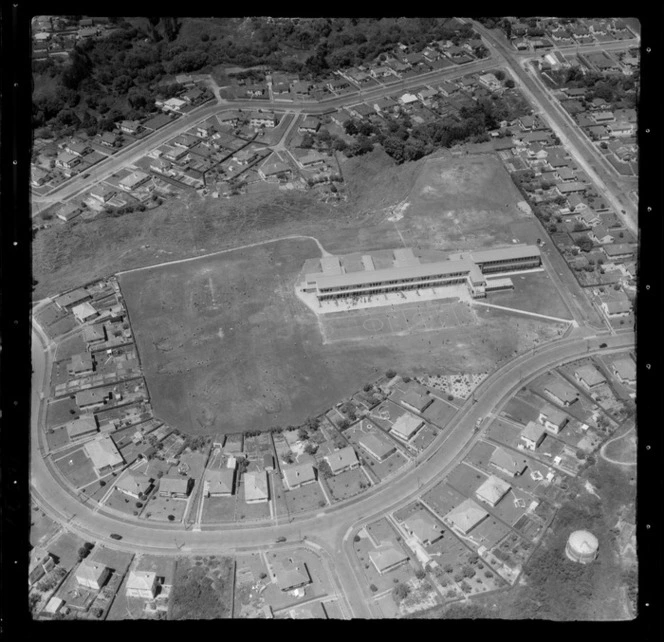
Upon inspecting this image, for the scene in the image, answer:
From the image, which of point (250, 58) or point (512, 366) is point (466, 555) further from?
point (250, 58)

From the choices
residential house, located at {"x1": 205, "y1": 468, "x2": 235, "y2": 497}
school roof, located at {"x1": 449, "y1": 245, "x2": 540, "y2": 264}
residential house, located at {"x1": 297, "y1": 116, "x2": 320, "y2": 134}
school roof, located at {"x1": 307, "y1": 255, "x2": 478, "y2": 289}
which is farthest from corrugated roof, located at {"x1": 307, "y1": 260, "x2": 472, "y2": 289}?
residential house, located at {"x1": 297, "y1": 116, "x2": 320, "y2": 134}

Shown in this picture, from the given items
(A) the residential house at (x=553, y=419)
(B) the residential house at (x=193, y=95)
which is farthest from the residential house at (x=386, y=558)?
(B) the residential house at (x=193, y=95)

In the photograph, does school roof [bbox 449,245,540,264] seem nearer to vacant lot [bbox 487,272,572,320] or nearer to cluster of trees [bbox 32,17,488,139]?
vacant lot [bbox 487,272,572,320]

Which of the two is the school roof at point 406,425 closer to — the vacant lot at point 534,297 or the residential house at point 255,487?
the residential house at point 255,487

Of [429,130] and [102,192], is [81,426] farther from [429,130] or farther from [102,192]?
[429,130]

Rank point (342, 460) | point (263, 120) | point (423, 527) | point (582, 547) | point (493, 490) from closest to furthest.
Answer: point (582, 547)
point (423, 527)
point (493, 490)
point (342, 460)
point (263, 120)

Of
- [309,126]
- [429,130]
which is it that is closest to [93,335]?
[309,126]
